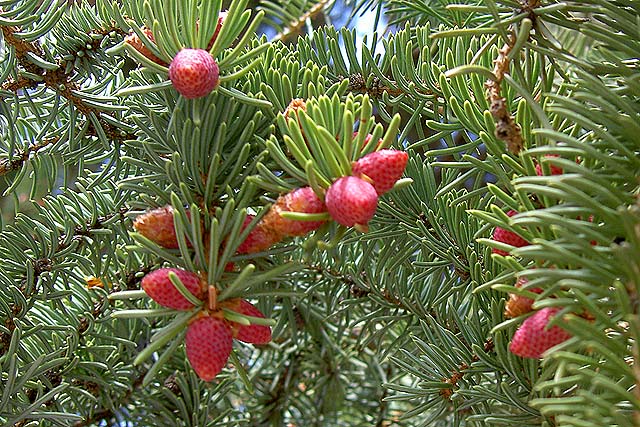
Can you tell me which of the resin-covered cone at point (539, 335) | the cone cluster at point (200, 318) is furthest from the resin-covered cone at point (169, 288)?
the resin-covered cone at point (539, 335)

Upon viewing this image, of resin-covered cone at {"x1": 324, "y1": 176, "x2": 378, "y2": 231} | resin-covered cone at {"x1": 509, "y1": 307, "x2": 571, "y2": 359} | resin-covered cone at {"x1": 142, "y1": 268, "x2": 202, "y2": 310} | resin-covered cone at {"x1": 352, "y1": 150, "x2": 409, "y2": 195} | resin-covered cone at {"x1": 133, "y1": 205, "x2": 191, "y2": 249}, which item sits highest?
resin-covered cone at {"x1": 352, "y1": 150, "x2": 409, "y2": 195}

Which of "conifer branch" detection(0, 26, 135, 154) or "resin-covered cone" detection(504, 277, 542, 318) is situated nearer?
"resin-covered cone" detection(504, 277, 542, 318)

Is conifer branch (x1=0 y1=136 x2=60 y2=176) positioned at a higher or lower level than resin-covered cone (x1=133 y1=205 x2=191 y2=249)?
higher

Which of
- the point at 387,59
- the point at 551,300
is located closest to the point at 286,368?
the point at 387,59

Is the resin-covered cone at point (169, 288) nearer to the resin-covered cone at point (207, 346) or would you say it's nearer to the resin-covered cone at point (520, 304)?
the resin-covered cone at point (207, 346)

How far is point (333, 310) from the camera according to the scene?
0.60 m

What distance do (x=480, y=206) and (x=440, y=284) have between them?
10 cm

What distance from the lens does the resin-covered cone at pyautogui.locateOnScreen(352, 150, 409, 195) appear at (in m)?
0.30

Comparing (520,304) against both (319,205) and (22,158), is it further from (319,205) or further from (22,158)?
(22,158)

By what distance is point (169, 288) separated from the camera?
0.30 m

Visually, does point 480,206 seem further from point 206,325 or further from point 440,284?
point 206,325

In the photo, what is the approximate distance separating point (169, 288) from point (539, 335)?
161mm

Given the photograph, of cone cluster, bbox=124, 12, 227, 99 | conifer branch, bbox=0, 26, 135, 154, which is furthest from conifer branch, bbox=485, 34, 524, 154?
conifer branch, bbox=0, 26, 135, 154

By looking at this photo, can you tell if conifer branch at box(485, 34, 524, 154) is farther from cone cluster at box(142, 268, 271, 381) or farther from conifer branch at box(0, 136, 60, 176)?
conifer branch at box(0, 136, 60, 176)
